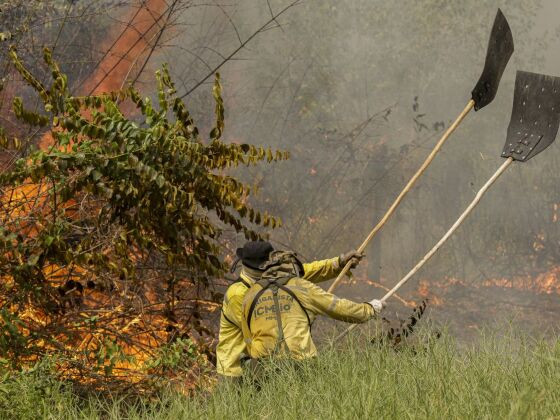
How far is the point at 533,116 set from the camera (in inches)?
302

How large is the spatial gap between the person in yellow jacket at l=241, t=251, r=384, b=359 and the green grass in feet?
0.51

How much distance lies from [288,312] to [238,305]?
36 cm

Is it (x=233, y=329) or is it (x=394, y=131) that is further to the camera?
(x=394, y=131)

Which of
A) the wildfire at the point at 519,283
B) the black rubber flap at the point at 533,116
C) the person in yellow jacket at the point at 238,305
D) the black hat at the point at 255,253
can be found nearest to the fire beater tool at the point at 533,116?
the black rubber flap at the point at 533,116

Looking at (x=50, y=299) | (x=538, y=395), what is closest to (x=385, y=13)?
(x=50, y=299)

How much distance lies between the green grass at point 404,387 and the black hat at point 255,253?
0.65 metres

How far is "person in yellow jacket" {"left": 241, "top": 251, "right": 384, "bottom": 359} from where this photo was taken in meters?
6.22

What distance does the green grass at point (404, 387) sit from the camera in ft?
15.1

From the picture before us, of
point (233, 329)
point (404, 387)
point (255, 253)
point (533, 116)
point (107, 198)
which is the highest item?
point (533, 116)

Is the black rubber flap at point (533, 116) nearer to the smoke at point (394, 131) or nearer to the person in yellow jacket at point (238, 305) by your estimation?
the person in yellow jacket at point (238, 305)

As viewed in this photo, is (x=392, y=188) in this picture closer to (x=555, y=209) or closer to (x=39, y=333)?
(x=555, y=209)

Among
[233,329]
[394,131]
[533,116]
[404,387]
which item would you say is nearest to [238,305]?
[233,329]

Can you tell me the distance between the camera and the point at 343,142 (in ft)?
59.3

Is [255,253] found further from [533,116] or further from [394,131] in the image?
[394,131]
